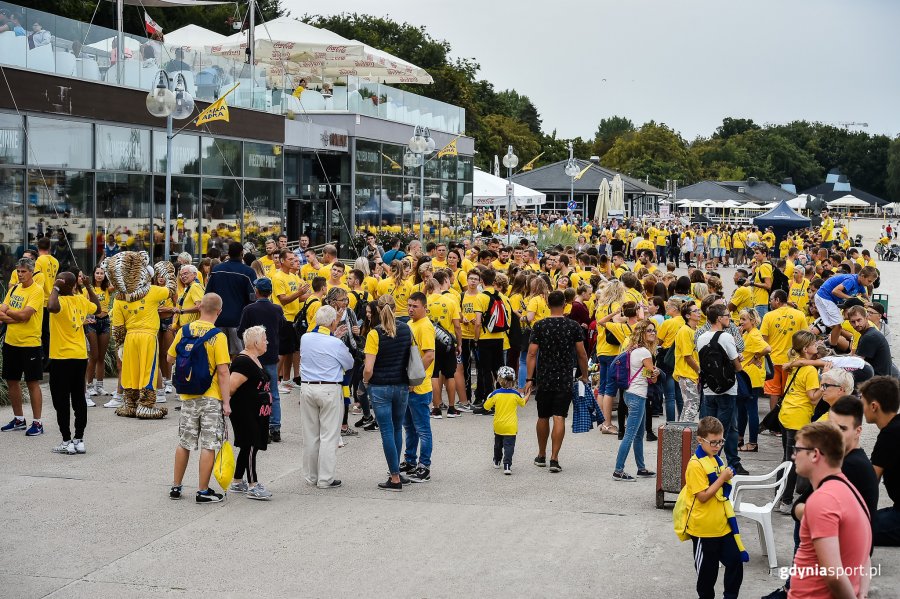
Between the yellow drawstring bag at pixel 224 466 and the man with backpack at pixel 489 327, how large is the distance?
16.5 ft

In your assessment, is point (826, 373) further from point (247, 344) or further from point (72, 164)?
point (72, 164)

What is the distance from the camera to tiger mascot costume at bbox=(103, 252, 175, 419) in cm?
1259

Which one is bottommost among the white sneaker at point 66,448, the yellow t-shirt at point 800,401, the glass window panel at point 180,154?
the white sneaker at point 66,448

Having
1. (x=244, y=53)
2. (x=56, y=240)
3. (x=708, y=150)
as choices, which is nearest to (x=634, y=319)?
(x=56, y=240)

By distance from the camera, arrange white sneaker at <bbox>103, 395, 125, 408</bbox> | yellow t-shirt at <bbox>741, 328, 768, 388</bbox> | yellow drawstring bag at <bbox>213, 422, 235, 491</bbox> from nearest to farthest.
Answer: yellow drawstring bag at <bbox>213, 422, 235, 491</bbox> < yellow t-shirt at <bbox>741, 328, 768, 388</bbox> < white sneaker at <bbox>103, 395, 125, 408</bbox>

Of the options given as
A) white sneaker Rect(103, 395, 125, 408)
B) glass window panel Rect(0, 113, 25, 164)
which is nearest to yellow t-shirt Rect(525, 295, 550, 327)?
white sneaker Rect(103, 395, 125, 408)

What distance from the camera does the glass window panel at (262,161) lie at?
2517 centimetres

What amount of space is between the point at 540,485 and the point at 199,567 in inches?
145

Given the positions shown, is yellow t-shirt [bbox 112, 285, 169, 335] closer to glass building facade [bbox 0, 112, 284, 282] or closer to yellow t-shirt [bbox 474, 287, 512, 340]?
yellow t-shirt [bbox 474, 287, 512, 340]

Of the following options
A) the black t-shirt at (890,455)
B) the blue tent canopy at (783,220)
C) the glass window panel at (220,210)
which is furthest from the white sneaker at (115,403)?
the blue tent canopy at (783,220)

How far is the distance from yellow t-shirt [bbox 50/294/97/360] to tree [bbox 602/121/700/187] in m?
91.8

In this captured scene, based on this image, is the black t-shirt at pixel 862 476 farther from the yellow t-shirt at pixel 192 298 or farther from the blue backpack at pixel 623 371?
the yellow t-shirt at pixel 192 298

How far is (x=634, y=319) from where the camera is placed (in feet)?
40.5

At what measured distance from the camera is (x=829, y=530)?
4.57 metres
